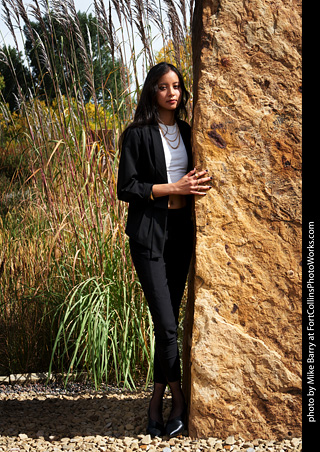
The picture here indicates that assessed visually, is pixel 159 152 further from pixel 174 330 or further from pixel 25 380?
pixel 25 380

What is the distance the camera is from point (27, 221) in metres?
4.41

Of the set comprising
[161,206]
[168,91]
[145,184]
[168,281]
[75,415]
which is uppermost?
[168,91]

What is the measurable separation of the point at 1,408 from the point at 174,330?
1.43 m

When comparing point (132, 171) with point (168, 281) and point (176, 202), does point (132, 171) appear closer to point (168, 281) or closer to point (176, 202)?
point (176, 202)

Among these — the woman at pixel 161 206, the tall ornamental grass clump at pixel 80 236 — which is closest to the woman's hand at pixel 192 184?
the woman at pixel 161 206

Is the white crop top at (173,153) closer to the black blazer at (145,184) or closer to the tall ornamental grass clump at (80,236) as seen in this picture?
the black blazer at (145,184)

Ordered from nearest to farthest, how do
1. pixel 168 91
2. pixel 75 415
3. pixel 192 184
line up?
pixel 192 184
pixel 168 91
pixel 75 415

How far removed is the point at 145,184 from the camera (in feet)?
A: 7.72

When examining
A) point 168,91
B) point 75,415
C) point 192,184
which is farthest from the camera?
point 75,415

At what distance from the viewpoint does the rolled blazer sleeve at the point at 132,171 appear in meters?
2.34

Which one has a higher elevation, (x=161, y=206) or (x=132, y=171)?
(x=132, y=171)

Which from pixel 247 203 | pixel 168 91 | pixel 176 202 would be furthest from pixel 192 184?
pixel 168 91

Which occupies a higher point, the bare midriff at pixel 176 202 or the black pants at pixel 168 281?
the bare midriff at pixel 176 202

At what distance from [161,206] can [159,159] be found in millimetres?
222
